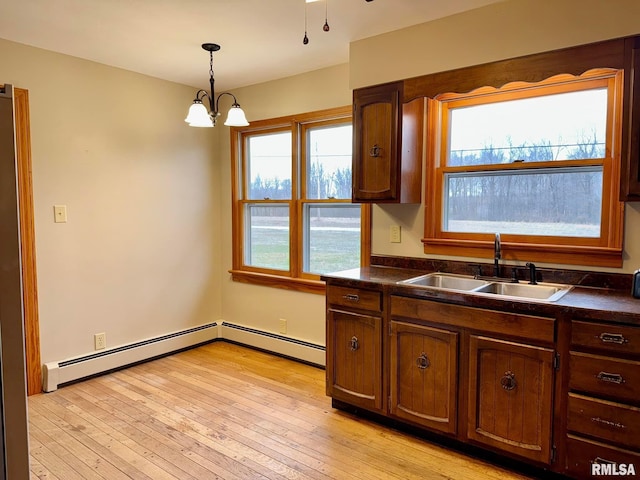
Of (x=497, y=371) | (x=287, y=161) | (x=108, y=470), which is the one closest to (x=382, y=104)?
(x=287, y=161)

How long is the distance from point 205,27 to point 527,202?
2239 mm

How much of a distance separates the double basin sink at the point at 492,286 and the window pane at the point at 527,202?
35cm

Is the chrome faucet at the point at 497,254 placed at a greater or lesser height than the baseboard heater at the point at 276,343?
greater

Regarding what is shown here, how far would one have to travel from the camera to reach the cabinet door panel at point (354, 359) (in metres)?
2.56

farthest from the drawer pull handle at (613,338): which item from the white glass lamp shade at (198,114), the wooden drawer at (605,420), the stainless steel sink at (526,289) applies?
the white glass lamp shade at (198,114)

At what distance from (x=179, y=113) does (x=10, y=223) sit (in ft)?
8.66

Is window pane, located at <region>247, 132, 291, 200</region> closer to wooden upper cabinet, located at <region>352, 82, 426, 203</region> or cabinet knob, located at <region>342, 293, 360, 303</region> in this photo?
wooden upper cabinet, located at <region>352, 82, 426, 203</region>

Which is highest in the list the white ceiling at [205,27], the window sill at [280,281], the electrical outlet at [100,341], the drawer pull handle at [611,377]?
the white ceiling at [205,27]

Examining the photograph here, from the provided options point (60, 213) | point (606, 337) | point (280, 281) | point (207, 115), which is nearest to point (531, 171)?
point (606, 337)

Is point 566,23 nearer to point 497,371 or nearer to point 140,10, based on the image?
point 497,371

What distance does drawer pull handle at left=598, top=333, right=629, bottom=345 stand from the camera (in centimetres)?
182

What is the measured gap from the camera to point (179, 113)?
3.86 metres

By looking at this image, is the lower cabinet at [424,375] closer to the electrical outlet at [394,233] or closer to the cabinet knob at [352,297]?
the cabinet knob at [352,297]

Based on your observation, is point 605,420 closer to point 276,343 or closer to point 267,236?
point 276,343
